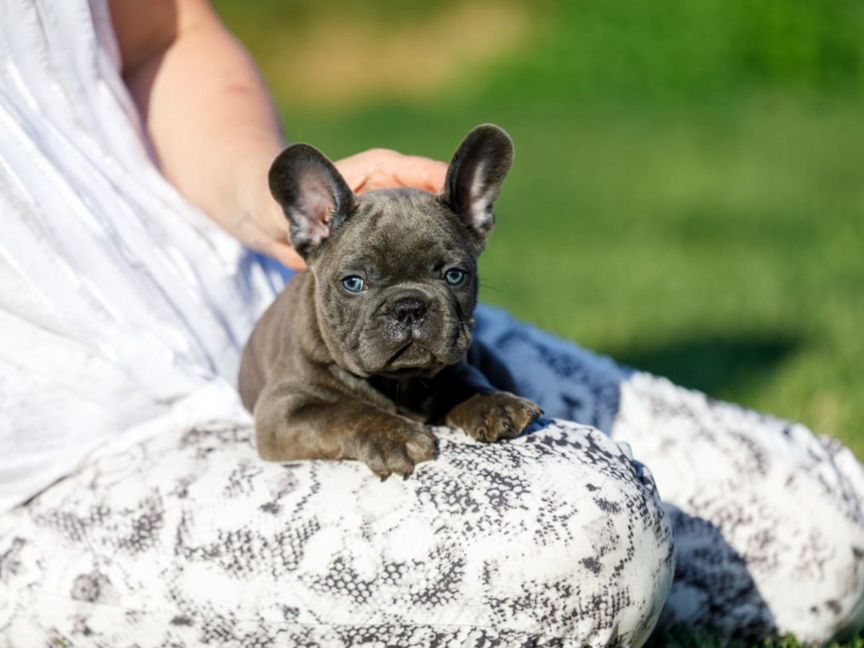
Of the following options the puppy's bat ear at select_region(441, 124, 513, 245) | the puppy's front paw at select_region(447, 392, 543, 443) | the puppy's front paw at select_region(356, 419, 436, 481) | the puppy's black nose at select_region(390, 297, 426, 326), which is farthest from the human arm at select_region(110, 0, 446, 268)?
the puppy's front paw at select_region(356, 419, 436, 481)

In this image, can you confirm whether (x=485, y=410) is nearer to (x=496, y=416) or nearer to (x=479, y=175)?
(x=496, y=416)

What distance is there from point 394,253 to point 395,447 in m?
0.54

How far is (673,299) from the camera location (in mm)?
8688

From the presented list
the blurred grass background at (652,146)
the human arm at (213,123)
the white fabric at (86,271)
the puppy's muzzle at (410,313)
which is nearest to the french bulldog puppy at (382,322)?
the puppy's muzzle at (410,313)

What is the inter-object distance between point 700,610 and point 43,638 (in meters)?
1.84

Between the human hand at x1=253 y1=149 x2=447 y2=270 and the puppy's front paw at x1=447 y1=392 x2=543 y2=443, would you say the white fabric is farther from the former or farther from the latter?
the puppy's front paw at x1=447 y1=392 x2=543 y2=443

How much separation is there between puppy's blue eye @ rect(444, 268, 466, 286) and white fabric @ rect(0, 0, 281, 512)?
0.73 m

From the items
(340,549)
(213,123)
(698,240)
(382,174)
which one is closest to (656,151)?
(698,240)

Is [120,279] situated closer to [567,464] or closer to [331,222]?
[331,222]

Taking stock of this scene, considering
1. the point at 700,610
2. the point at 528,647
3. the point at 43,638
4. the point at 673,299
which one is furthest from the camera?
the point at 673,299

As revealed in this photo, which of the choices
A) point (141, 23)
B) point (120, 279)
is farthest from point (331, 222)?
point (141, 23)

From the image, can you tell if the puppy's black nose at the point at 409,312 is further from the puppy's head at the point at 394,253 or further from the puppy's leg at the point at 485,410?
the puppy's leg at the point at 485,410

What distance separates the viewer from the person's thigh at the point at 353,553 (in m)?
3.22

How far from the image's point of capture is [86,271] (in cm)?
383
